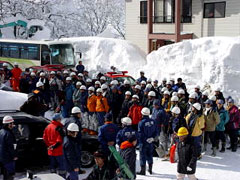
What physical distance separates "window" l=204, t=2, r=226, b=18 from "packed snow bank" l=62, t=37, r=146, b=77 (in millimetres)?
5609

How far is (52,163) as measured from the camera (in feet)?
26.5

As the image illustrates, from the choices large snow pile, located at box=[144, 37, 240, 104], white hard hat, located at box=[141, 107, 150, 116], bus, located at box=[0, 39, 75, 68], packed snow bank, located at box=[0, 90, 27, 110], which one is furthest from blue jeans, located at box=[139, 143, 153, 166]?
bus, located at box=[0, 39, 75, 68]

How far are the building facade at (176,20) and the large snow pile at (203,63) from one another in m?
3.19

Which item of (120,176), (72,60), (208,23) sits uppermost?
(208,23)

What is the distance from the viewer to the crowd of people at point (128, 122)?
23.4 ft

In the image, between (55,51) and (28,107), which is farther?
(55,51)

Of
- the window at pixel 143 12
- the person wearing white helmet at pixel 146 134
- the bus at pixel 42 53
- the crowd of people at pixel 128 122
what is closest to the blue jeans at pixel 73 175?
the crowd of people at pixel 128 122

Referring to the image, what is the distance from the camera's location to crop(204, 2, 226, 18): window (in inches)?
875

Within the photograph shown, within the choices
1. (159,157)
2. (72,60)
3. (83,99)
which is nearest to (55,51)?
(72,60)

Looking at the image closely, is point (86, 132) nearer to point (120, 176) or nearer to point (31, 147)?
point (31, 147)

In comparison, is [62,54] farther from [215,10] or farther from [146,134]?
[146,134]

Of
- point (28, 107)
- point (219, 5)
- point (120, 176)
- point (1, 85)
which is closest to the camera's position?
point (120, 176)

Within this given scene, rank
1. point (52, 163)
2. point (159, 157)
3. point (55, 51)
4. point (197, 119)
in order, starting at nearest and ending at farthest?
point (52, 163), point (197, 119), point (159, 157), point (55, 51)

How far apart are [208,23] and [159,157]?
15.0m
